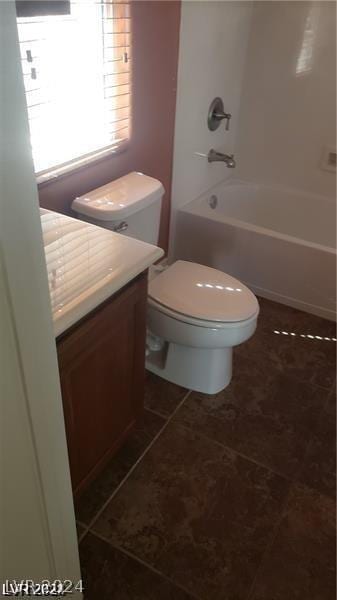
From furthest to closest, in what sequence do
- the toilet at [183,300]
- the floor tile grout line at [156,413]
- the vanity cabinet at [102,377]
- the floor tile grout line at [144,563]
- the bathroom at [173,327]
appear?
the floor tile grout line at [156,413] → the toilet at [183,300] → the floor tile grout line at [144,563] → the vanity cabinet at [102,377] → the bathroom at [173,327]

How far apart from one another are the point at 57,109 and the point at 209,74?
1112 millimetres

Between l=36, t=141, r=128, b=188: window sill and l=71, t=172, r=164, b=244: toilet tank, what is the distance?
9 centimetres

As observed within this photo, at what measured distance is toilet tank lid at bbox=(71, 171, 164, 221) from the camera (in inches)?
60.0

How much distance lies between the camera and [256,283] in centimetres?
255

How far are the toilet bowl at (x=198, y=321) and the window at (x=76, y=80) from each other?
0.57 metres

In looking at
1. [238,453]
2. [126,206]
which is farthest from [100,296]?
[238,453]

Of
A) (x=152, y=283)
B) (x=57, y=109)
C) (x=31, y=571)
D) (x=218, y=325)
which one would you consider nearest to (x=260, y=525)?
(x=218, y=325)

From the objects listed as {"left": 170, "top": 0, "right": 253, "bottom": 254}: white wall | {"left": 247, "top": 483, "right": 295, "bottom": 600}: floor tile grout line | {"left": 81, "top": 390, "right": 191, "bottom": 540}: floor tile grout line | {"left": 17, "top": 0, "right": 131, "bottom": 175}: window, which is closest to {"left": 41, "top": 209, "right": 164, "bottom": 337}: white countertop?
{"left": 17, "top": 0, "right": 131, "bottom": 175}: window

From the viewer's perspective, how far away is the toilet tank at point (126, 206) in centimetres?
153

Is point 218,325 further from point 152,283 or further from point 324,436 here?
point 324,436

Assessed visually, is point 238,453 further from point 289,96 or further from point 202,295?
point 289,96

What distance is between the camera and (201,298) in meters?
1.71

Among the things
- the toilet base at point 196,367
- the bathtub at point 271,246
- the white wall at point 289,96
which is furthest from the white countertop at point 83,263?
the white wall at point 289,96

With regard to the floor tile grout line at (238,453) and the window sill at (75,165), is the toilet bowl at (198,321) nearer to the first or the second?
the floor tile grout line at (238,453)
